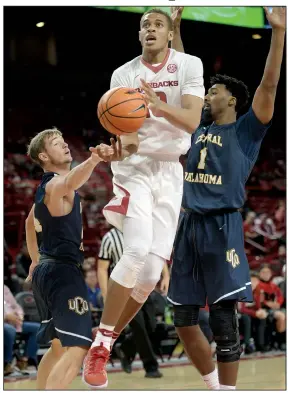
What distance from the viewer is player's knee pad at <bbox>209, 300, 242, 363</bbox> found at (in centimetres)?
505

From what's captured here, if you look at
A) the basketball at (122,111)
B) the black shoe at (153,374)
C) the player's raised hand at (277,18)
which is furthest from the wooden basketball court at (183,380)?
the player's raised hand at (277,18)

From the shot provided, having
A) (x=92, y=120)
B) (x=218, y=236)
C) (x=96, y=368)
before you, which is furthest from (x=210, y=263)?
(x=92, y=120)

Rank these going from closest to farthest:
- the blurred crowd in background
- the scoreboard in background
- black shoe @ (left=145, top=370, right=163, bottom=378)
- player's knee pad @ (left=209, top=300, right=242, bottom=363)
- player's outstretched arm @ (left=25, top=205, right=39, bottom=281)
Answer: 1. player's knee pad @ (left=209, top=300, right=242, bottom=363)
2. player's outstretched arm @ (left=25, top=205, right=39, bottom=281)
3. black shoe @ (left=145, top=370, right=163, bottom=378)
4. the scoreboard in background
5. the blurred crowd in background

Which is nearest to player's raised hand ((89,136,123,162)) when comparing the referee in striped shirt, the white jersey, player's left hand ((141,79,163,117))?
player's left hand ((141,79,163,117))

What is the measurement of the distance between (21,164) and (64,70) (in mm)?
3454

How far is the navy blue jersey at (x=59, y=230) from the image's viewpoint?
5.12 metres

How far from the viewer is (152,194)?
489 cm

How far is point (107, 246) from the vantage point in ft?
27.6

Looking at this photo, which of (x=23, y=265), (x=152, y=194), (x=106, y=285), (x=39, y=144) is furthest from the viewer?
(x=23, y=265)

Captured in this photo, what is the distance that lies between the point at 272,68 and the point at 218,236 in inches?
48.3

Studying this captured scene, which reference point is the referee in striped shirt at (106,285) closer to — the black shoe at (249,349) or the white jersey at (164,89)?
the black shoe at (249,349)

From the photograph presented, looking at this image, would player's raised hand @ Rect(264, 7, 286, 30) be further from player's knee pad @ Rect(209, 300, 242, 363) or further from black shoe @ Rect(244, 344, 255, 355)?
black shoe @ Rect(244, 344, 255, 355)

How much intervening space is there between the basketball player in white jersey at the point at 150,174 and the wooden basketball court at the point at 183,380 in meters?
2.77

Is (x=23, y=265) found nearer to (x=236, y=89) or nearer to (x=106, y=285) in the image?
(x=106, y=285)
